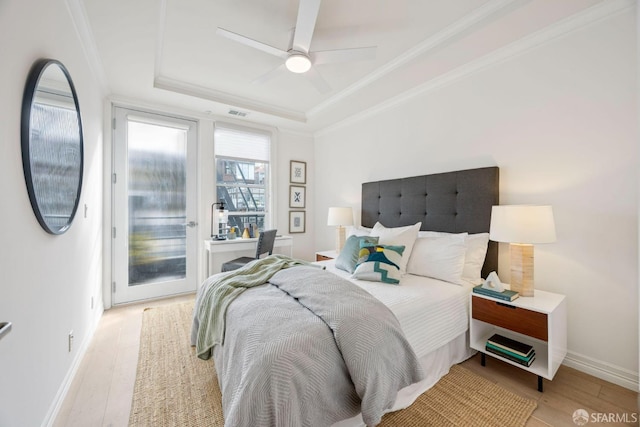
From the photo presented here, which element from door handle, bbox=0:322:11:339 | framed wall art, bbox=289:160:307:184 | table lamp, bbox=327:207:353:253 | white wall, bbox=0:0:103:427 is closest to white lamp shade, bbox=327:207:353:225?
table lamp, bbox=327:207:353:253

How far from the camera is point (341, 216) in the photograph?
3.67 meters

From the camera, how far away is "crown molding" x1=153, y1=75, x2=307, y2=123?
3094mm

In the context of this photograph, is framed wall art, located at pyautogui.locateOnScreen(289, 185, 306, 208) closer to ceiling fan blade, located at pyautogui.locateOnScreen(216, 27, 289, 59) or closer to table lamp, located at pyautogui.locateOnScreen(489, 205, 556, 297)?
ceiling fan blade, located at pyautogui.locateOnScreen(216, 27, 289, 59)

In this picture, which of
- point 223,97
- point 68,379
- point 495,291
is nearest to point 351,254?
point 495,291

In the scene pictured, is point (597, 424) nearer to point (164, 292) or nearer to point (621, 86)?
point (621, 86)

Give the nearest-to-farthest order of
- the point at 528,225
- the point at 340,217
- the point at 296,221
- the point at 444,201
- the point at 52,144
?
the point at 52,144 → the point at 528,225 → the point at 444,201 → the point at 340,217 → the point at 296,221

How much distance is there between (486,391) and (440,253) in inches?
39.3

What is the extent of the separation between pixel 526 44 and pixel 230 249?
12.6ft

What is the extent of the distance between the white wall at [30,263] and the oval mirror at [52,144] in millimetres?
35

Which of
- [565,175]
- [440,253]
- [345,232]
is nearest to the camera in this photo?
[565,175]

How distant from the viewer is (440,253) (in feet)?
7.62

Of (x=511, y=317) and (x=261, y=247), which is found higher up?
(x=261, y=247)

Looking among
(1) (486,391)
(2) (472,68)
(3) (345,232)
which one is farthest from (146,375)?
(2) (472,68)

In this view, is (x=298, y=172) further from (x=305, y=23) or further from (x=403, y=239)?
(x=305, y=23)
